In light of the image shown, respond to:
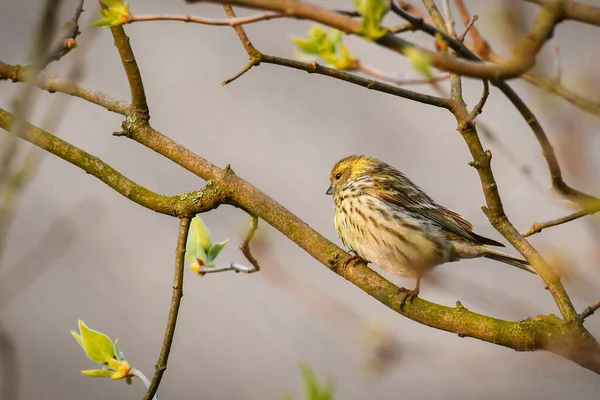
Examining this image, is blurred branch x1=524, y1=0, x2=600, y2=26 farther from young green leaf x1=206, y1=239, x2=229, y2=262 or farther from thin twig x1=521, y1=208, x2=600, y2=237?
young green leaf x1=206, y1=239, x2=229, y2=262

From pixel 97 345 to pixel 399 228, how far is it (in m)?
1.79

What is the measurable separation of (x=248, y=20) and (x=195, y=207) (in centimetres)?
110

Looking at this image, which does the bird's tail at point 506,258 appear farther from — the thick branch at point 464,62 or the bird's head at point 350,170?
the thick branch at point 464,62

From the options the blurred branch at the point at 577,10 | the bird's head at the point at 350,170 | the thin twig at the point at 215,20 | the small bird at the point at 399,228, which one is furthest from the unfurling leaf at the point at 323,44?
the bird's head at the point at 350,170

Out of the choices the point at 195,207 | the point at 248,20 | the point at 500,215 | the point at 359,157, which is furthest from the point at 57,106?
the point at 359,157

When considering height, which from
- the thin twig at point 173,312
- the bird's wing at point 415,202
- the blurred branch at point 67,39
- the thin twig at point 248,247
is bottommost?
the thin twig at point 173,312

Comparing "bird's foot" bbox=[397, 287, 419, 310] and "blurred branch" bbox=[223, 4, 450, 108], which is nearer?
"blurred branch" bbox=[223, 4, 450, 108]

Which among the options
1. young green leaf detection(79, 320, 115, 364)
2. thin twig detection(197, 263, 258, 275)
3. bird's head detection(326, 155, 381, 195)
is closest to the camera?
young green leaf detection(79, 320, 115, 364)

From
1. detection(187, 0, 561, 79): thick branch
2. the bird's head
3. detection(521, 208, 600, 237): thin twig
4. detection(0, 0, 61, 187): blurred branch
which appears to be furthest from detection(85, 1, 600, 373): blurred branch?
the bird's head

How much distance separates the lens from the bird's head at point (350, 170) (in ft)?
12.4

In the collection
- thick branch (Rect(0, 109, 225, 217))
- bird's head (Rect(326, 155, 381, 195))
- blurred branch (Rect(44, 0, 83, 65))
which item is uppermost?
bird's head (Rect(326, 155, 381, 195))

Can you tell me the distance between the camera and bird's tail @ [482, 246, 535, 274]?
3.01m

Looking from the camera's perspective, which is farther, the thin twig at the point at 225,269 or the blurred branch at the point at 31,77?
the thin twig at the point at 225,269

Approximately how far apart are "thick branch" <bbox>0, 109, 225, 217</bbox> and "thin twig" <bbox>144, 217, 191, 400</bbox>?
5 cm
